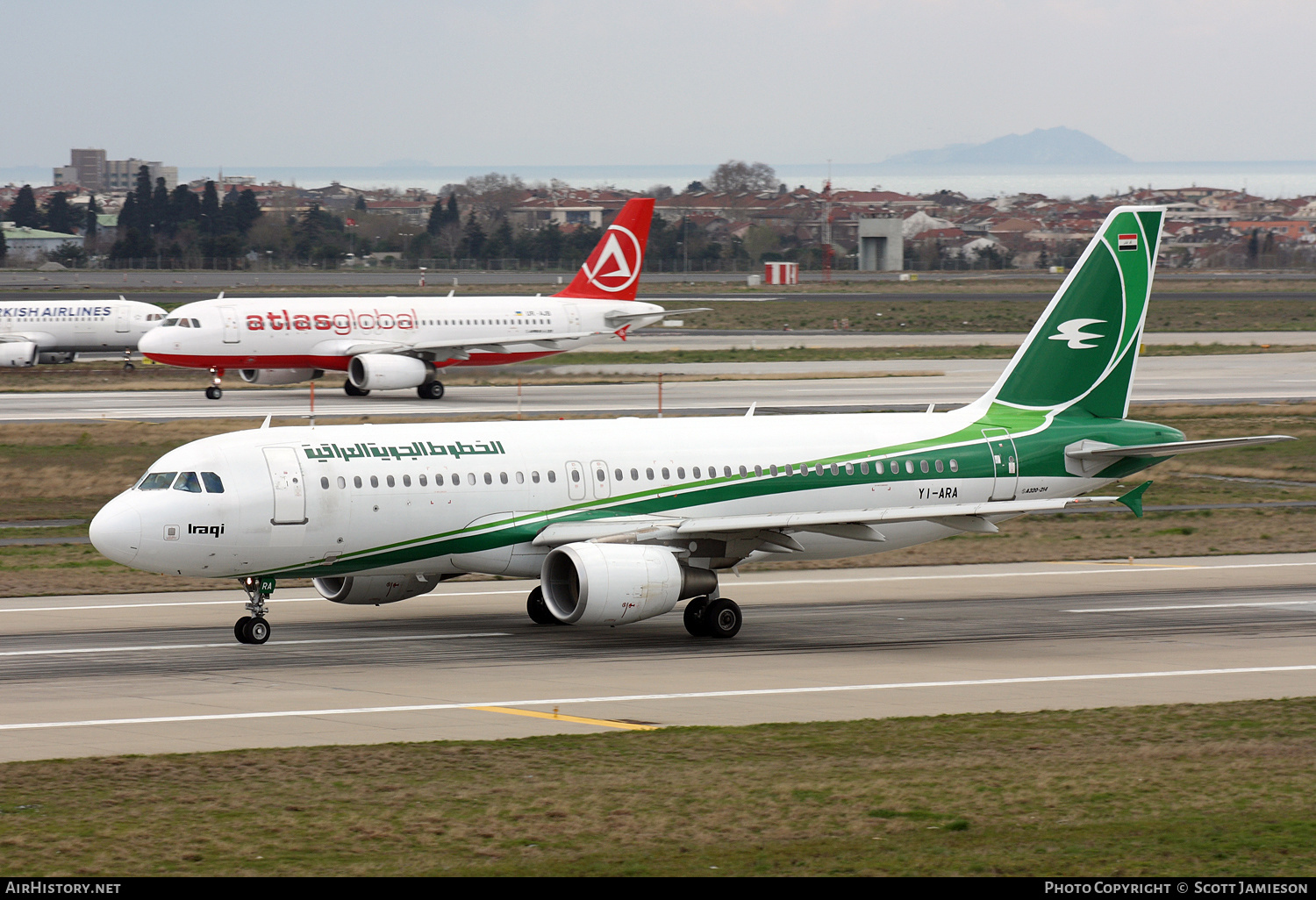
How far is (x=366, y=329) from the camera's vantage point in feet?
238

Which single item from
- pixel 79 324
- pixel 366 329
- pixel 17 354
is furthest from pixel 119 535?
pixel 79 324

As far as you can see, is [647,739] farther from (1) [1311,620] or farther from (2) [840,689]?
(1) [1311,620]

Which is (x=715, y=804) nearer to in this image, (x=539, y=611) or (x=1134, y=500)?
(x=539, y=611)

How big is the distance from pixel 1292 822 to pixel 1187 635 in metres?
13.8

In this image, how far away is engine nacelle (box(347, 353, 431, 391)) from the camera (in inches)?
2763

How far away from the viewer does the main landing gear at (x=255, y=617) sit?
27766 millimetres

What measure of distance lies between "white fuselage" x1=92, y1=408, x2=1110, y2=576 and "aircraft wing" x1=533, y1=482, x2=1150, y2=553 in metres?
0.42

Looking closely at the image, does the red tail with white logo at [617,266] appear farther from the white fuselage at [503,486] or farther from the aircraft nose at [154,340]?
the white fuselage at [503,486]

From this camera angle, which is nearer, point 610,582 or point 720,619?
point 610,582

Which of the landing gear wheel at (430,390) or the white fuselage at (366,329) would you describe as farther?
the landing gear wheel at (430,390)

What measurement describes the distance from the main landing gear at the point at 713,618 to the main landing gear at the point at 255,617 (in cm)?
731

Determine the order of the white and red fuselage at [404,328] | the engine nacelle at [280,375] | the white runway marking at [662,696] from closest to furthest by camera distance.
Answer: the white runway marking at [662,696], the white and red fuselage at [404,328], the engine nacelle at [280,375]

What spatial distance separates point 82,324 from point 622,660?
236ft

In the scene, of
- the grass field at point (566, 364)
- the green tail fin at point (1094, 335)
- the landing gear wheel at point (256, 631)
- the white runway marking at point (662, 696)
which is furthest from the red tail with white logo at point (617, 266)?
the white runway marking at point (662, 696)
